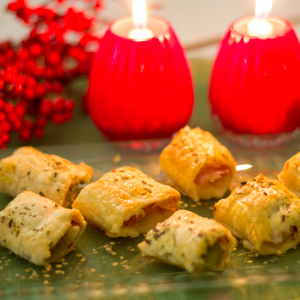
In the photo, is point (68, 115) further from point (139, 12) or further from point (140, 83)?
point (139, 12)

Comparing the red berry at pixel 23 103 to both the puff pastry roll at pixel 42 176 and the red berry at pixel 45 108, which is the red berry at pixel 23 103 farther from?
the puff pastry roll at pixel 42 176

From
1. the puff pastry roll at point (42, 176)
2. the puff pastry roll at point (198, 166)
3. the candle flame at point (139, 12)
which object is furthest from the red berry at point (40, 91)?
the puff pastry roll at point (198, 166)

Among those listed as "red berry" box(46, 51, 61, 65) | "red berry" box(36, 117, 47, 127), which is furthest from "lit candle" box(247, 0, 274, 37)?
"red berry" box(36, 117, 47, 127)

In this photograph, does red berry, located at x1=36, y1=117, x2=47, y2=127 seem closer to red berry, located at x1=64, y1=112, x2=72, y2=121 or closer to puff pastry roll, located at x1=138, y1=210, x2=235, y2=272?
red berry, located at x1=64, y1=112, x2=72, y2=121

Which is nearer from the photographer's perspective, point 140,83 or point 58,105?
point 140,83

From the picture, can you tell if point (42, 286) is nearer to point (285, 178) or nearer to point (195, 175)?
point (195, 175)

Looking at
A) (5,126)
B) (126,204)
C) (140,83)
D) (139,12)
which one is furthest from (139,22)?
(126,204)
